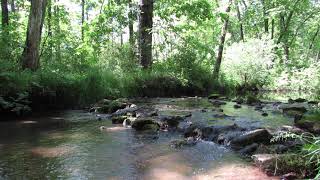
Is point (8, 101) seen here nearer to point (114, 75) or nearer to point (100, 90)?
point (100, 90)

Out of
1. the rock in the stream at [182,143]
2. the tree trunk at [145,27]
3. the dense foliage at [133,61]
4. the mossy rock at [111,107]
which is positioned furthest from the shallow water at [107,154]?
the tree trunk at [145,27]

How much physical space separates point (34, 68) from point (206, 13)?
762 cm

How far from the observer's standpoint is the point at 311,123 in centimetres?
700

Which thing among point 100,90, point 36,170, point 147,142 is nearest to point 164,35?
point 100,90

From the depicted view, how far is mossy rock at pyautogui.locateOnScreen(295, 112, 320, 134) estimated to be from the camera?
22.3 ft

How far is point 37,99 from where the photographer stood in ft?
33.5

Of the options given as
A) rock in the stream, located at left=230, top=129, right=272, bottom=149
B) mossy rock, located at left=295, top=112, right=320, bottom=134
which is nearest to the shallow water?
rock in the stream, located at left=230, top=129, right=272, bottom=149

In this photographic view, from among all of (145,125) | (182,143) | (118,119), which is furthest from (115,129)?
(182,143)

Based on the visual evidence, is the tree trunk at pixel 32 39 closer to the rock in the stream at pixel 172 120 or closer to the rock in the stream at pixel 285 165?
the rock in the stream at pixel 172 120

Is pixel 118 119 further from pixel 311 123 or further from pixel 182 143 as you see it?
pixel 311 123

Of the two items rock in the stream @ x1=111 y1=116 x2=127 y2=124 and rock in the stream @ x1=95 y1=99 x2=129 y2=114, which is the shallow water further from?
rock in the stream @ x1=95 y1=99 x2=129 y2=114

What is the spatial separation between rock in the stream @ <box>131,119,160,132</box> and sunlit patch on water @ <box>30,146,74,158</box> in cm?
210

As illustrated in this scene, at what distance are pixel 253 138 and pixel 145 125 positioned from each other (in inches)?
103

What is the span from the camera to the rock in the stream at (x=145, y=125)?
313 inches
